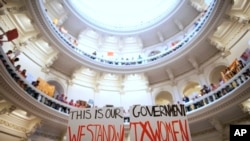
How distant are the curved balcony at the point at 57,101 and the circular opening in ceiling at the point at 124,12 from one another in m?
10.0

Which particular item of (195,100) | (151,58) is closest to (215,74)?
(195,100)

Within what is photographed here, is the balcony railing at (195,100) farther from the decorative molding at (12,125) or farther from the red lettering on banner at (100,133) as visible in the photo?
the red lettering on banner at (100,133)

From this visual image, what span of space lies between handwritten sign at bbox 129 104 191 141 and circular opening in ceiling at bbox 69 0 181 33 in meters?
16.1

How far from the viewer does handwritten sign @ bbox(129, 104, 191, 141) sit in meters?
4.16

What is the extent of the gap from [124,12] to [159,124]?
66.6 feet

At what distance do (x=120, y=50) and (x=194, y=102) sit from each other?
1000 cm

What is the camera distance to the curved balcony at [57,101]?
901 centimetres

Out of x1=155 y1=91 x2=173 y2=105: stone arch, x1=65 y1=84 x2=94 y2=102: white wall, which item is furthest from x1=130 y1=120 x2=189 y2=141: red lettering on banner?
x1=155 y1=91 x2=173 y2=105: stone arch

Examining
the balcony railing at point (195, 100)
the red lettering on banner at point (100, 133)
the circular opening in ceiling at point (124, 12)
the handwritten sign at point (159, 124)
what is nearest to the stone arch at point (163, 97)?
the balcony railing at point (195, 100)

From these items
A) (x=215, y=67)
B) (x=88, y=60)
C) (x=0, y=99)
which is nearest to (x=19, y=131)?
(x=0, y=99)

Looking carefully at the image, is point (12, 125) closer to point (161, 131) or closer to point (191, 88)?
point (161, 131)

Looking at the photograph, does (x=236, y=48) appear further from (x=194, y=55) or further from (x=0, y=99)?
(x=0, y=99)

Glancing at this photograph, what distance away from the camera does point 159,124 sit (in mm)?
4316

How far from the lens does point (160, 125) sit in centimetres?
430
